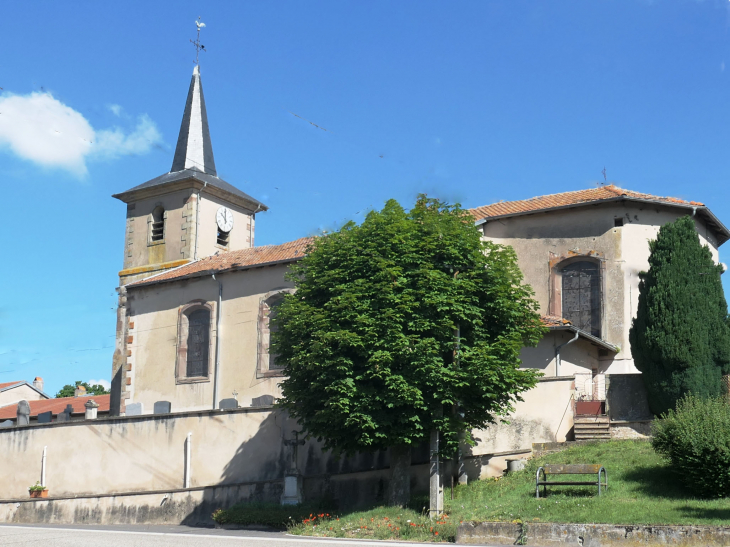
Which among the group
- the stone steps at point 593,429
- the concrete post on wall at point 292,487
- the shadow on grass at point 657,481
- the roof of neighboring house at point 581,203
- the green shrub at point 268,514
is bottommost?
the green shrub at point 268,514

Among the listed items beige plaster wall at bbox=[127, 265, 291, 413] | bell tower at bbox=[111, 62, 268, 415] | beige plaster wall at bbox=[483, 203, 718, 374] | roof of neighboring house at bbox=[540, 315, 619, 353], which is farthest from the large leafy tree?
bell tower at bbox=[111, 62, 268, 415]

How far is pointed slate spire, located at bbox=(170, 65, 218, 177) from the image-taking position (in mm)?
39875

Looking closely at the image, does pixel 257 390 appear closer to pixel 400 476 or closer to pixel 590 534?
pixel 400 476

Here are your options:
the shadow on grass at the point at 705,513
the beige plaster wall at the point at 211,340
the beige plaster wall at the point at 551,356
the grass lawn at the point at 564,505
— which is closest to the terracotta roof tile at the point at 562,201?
the beige plaster wall at the point at 551,356

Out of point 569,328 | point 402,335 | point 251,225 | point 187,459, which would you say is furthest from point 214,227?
point 402,335

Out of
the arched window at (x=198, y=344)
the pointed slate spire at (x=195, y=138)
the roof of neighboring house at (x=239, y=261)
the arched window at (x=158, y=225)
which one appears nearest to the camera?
the roof of neighboring house at (x=239, y=261)

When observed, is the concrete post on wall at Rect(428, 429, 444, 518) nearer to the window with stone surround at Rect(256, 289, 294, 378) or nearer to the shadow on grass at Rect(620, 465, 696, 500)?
the shadow on grass at Rect(620, 465, 696, 500)

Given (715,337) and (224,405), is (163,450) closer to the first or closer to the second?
(224,405)

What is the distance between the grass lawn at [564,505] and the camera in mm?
14859

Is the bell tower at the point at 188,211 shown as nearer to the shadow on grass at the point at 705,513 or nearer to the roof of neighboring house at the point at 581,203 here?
the roof of neighboring house at the point at 581,203

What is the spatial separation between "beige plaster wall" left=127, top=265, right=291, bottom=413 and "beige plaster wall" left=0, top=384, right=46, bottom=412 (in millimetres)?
26638

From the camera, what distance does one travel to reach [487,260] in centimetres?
2019

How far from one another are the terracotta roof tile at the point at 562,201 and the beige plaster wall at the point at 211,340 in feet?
24.9

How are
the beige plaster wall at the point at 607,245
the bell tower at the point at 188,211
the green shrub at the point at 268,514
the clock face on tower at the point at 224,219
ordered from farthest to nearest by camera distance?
the clock face on tower at the point at 224,219, the bell tower at the point at 188,211, the beige plaster wall at the point at 607,245, the green shrub at the point at 268,514
